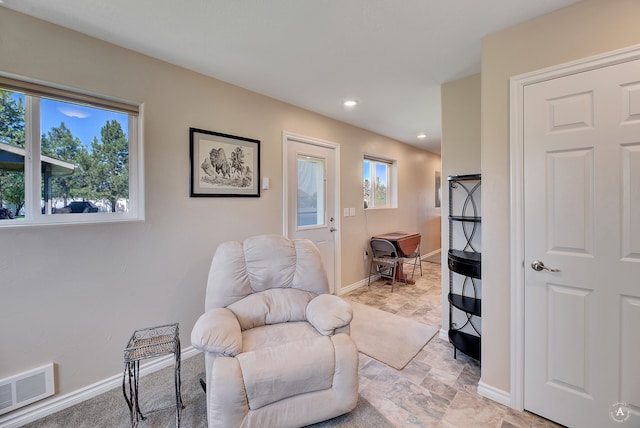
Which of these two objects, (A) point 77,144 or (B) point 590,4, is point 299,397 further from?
(B) point 590,4

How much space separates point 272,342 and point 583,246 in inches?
70.2

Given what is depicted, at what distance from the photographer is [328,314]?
164 cm

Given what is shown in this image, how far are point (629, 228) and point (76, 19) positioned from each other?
3.22 metres

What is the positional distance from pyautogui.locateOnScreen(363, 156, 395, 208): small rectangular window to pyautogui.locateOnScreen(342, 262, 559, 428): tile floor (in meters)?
2.38

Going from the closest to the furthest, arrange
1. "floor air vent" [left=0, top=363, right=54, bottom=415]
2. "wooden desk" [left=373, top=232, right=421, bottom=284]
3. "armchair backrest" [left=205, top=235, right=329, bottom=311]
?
"floor air vent" [left=0, top=363, right=54, bottom=415] → "armchair backrest" [left=205, top=235, right=329, bottom=311] → "wooden desk" [left=373, top=232, right=421, bottom=284]

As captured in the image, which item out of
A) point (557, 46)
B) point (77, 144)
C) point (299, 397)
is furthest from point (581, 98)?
point (77, 144)

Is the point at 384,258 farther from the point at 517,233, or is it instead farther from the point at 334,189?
the point at 517,233

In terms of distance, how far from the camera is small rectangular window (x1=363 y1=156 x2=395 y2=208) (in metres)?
4.29

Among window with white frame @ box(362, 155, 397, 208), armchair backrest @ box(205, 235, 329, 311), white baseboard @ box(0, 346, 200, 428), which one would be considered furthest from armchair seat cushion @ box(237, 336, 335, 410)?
window with white frame @ box(362, 155, 397, 208)

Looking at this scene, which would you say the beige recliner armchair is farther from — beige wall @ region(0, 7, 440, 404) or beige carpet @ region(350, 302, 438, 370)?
beige carpet @ region(350, 302, 438, 370)

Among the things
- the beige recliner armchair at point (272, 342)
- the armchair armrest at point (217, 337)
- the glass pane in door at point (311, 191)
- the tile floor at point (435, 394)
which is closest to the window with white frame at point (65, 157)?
the beige recliner armchair at point (272, 342)

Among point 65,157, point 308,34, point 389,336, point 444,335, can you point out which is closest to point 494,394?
point 444,335

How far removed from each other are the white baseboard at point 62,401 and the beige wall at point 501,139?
240 cm

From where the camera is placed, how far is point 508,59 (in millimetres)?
1623
